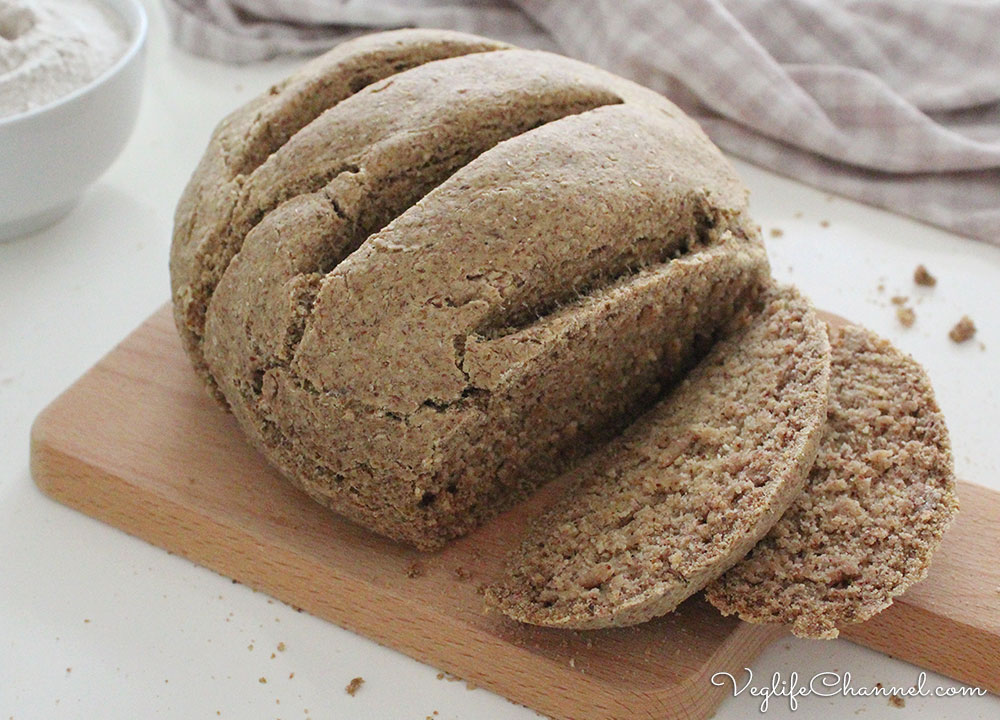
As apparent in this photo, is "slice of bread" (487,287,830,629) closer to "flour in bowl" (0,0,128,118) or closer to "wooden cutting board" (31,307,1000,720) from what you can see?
"wooden cutting board" (31,307,1000,720)

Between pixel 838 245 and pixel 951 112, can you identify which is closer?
pixel 838 245

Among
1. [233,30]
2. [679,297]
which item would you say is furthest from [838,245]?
[233,30]

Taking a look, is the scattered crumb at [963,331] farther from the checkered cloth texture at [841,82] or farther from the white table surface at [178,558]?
the checkered cloth texture at [841,82]

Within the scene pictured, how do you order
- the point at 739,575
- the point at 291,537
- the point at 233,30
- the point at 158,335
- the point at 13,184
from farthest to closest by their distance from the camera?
the point at 233,30, the point at 13,184, the point at 158,335, the point at 291,537, the point at 739,575

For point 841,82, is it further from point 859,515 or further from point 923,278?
point 859,515

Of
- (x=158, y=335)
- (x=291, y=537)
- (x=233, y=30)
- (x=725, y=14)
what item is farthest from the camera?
(x=233, y=30)

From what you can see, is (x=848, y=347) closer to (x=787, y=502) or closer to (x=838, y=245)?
(x=787, y=502)

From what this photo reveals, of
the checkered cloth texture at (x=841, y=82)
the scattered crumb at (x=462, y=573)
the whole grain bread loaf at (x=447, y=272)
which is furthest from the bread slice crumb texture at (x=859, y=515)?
the checkered cloth texture at (x=841, y=82)
